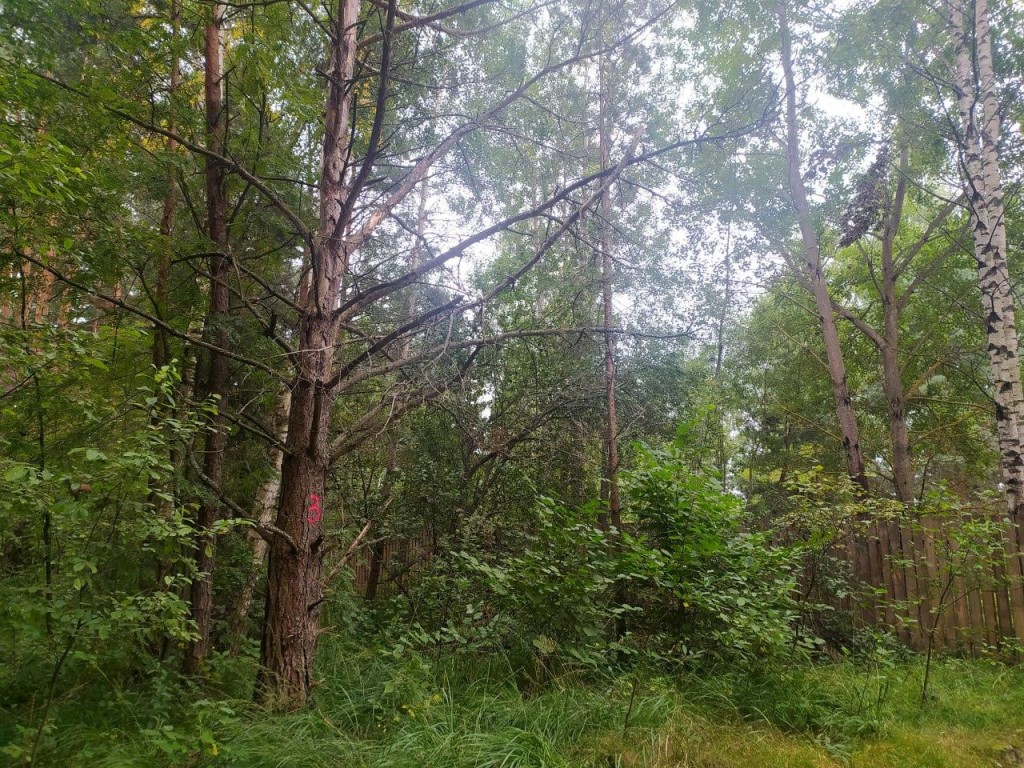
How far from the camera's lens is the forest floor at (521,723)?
2676 millimetres

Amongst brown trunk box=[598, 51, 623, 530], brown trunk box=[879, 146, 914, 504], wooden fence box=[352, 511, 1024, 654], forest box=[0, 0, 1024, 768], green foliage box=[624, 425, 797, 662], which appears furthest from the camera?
brown trunk box=[879, 146, 914, 504]

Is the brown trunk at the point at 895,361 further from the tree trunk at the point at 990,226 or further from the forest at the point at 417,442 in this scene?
the tree trunk at the point at 990,226

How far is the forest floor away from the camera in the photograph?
2676mm

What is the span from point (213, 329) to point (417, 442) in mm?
3049

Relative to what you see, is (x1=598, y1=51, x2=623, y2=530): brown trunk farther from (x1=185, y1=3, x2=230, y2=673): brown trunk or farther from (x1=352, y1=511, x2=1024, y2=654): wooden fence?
(x1=185, y1=3, x2=230, y2=673): brown trunk

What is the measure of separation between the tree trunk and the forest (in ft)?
0.12

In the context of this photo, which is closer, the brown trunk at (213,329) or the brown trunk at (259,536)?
the brown trunk at (213,329)

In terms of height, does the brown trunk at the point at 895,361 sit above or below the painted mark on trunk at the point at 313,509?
above

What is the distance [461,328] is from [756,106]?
3252mm

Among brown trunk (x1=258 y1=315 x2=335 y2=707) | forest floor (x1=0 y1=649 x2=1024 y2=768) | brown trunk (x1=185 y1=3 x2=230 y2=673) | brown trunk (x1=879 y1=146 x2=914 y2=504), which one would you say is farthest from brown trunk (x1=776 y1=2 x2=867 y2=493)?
brown trunk (x1=185 y1=3 x2=230 y2=673)

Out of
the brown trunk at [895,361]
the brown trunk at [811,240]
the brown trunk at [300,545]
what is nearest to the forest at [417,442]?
the brown trunk at [300,545]

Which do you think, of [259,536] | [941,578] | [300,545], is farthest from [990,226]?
[259,536]

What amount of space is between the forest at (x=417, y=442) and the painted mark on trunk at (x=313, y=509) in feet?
0.21

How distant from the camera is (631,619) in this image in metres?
4.43
